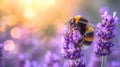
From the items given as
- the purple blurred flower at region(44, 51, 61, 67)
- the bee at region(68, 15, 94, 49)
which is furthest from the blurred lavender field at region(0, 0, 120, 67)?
the bee at region(68, 15, 94, 49)

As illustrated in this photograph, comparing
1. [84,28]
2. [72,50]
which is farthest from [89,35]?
[72,50]

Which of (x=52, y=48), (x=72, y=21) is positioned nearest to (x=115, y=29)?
(x=72, y=21)

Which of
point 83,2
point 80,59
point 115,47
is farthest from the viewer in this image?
point 83,2

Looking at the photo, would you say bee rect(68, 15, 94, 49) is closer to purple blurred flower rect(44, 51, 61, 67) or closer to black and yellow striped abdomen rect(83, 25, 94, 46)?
black and yellow striped abdomen rect(83, 25, 94, 46)

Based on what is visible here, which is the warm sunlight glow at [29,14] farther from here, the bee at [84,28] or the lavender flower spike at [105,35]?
the lavender flower spike at [105,35]

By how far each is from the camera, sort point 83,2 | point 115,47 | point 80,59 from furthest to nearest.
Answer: point 83,2
point 115,47
point 80,59

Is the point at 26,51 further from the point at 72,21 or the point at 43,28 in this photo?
the point at 72,21

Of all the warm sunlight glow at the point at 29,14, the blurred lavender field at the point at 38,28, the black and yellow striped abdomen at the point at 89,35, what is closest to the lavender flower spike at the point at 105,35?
the black and yellow striped abdomen at the point at 89,35
